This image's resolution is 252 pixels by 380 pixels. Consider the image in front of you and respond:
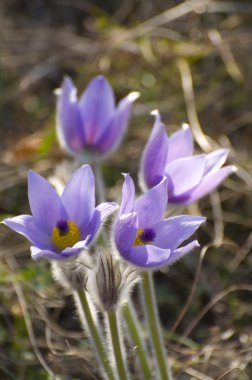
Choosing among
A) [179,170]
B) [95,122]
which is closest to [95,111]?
[95,122]

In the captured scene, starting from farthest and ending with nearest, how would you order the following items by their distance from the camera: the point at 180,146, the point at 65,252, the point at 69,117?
the point at 69,117, the point at 180,146, the point at 65,252

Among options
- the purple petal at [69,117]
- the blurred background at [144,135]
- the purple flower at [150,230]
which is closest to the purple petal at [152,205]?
the purple flower at [150,230]

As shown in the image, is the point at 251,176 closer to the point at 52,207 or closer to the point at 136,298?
the point at 136,298

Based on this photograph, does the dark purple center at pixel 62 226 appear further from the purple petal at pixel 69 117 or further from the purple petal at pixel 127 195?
the purple petal at pixel 69 117

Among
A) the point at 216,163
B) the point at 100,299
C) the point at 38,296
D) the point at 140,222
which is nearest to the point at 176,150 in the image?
the point at 216,163

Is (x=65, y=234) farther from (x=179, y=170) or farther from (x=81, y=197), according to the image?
(x=179, y=170)

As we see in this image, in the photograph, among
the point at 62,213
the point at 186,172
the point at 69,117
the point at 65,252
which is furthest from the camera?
the point at 69,117

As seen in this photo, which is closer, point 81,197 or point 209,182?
point 81,197
